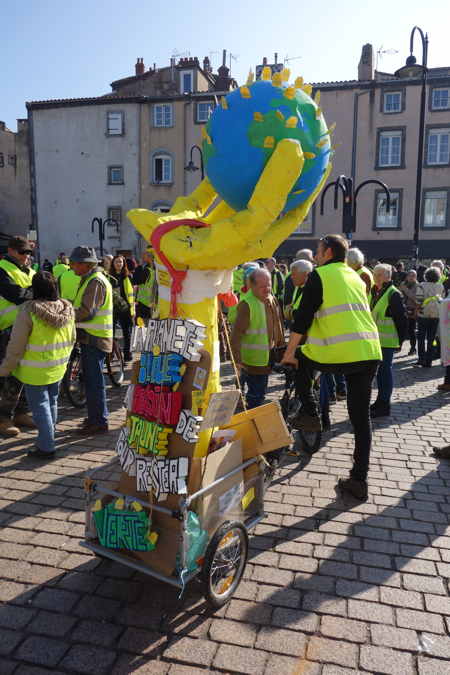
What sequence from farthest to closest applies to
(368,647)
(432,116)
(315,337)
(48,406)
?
(432,116) → (48,406) → (315,337) → (368,647)

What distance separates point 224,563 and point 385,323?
4.59 metres

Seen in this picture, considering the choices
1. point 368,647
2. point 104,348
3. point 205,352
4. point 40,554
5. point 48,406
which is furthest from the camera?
point 104,348

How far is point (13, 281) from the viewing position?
5922mm

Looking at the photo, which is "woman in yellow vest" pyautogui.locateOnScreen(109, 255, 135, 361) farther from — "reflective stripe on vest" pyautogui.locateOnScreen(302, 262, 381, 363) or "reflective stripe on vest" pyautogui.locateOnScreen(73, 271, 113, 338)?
"reflective stripe on vest" pyautogui.locateOnScreen(302, 262, 381, 363)

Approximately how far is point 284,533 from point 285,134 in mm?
2733

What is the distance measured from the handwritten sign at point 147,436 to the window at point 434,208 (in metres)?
29.1

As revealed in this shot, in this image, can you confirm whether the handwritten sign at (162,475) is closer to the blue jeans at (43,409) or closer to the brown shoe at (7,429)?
the blue jeans at (43,409)

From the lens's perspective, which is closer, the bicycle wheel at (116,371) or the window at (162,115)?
the bicycle wheel at (116,371)

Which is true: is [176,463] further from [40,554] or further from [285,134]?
[285,134]

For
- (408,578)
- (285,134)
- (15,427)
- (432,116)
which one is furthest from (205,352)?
(432,116)

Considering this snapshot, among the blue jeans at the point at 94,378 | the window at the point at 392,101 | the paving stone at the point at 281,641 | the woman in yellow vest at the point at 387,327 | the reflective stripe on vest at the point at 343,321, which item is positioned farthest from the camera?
the window at the point at 392,101

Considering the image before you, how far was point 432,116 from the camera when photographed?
28750mm

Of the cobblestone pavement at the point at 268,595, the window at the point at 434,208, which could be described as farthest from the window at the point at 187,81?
the cobblestone pavement at the point at 268,595

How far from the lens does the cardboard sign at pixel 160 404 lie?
3072 mm
